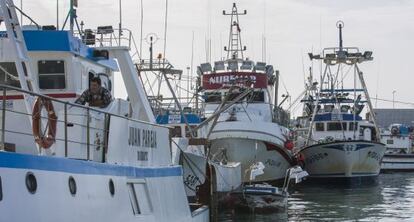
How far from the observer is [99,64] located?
14125mm

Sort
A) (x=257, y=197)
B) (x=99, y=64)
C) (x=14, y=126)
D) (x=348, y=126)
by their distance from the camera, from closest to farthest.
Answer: (x=14, y=126) < (x=99, y=64) < (x=257, y=197) < (x=348, y=126)

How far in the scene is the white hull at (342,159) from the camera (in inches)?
1559

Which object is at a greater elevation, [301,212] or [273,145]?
[273,145]

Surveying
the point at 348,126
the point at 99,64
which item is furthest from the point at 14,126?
the point at 348,126

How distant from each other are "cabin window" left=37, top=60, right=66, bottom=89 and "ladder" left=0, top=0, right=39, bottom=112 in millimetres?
2464

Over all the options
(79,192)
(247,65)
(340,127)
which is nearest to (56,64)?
(79,192)

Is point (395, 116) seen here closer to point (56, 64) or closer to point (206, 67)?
point (206, 67)

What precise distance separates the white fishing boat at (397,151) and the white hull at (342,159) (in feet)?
53.7

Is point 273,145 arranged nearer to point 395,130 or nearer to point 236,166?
point 236,166

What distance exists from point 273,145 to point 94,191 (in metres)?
22.7

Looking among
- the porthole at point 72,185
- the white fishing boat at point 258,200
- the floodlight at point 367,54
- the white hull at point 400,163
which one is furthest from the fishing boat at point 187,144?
the white hull at point 400,163

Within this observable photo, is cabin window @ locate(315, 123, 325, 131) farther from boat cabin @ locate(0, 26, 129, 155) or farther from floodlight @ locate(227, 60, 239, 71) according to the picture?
boat cabin @ locate(0, 26, 129, 155)

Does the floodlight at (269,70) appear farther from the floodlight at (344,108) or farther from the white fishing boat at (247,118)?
the floodlight at (344,108)

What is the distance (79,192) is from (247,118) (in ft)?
76.4
